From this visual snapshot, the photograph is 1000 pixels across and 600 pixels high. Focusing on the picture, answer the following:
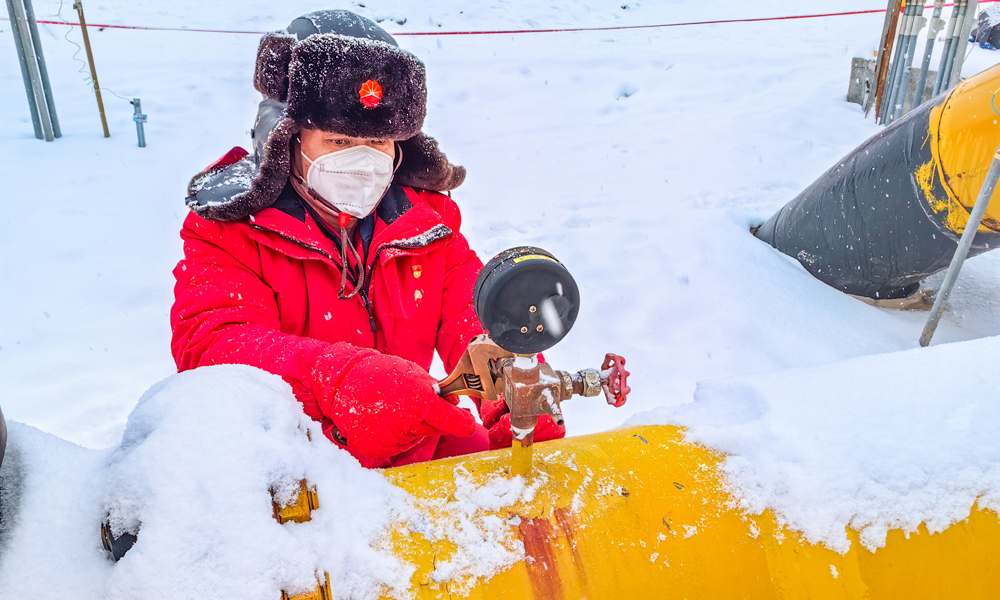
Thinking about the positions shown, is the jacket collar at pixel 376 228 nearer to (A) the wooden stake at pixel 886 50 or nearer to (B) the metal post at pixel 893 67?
(B) the metal post at pixel 893 67

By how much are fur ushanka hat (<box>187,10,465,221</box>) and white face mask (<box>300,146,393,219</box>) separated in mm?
68

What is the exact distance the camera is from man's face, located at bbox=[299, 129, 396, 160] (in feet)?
5.23

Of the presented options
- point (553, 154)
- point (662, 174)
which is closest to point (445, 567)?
point (662, 174)

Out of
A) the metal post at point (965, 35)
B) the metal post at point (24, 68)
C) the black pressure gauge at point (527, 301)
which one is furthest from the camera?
the metal post at point (24, 68)

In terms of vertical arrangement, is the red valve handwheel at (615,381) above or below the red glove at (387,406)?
above

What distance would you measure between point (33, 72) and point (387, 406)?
4.95 m

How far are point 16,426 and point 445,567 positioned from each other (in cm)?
51

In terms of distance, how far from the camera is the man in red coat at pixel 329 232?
55.5 inches

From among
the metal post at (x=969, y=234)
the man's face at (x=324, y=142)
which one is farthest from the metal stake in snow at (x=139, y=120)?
the metal post at (x=969, y=234)

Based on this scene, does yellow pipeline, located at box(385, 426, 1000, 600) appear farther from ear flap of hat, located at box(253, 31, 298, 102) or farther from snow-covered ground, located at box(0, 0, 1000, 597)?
ear flap of hat, located at box(253, 31, 298, 102)

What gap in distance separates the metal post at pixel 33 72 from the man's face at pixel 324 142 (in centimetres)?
401

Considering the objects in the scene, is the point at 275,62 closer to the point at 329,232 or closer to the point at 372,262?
the point at 329,232

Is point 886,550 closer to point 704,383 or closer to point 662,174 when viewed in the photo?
point 704,383

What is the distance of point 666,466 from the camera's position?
98 cm
